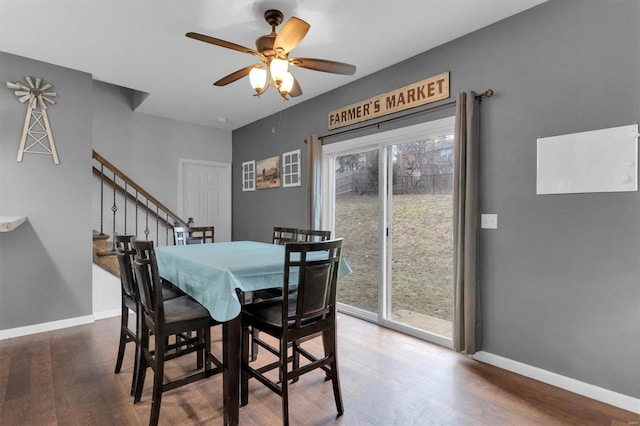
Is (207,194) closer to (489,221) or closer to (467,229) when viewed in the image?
(467,229)

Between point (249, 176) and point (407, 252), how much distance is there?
322cm

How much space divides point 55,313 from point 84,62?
102 inches

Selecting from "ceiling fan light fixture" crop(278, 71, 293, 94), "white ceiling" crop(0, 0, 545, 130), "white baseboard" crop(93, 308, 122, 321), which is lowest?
"white baseboard" crop(93, 308, 122, 321)

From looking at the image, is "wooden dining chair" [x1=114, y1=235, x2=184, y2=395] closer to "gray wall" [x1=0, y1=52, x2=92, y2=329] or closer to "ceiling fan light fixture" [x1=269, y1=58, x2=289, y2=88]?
"ceiling fan light fixture" [x1=269, y1=58, x2=289, y2=88]

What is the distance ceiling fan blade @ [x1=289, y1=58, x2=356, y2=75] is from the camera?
2.30 meters

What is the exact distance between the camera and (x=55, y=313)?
3439 millimetres

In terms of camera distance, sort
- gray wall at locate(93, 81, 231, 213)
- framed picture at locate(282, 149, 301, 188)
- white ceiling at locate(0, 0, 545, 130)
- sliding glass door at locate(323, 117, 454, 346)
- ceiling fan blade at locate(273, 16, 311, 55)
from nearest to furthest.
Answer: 1. ceiling fan blade at locate(273, 16, 311, 55)
2. white ceiling at locate(0, 0, 545, 130)
3. sliding glass door at locate(323, 117, 454, 346)
4. framed picture at locate(282, 149, 301, 188)
5. gray wall at locate(93, 81, 231, 213)

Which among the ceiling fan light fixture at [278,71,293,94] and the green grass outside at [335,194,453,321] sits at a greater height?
the ceiling fan light fixture at [278,71,293,94]

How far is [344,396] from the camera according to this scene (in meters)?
2.19

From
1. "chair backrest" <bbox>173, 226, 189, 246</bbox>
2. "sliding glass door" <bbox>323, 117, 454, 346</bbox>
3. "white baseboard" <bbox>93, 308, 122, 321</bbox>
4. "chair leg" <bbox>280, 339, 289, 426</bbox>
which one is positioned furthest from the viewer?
"white baseboard" <bbox>93, 308, 122, 321</bbox>

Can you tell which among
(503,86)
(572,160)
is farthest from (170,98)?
(572,160)

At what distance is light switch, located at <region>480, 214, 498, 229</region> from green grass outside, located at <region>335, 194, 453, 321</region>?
36 centimetres

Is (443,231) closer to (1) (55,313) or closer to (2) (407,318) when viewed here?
(2) (407,318)

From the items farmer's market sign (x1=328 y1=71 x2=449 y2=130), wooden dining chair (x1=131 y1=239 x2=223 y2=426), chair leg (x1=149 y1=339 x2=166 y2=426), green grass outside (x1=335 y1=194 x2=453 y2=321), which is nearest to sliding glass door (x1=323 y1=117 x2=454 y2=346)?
green grass outside (x1=335 y1=194 x2=453 y2=321)
